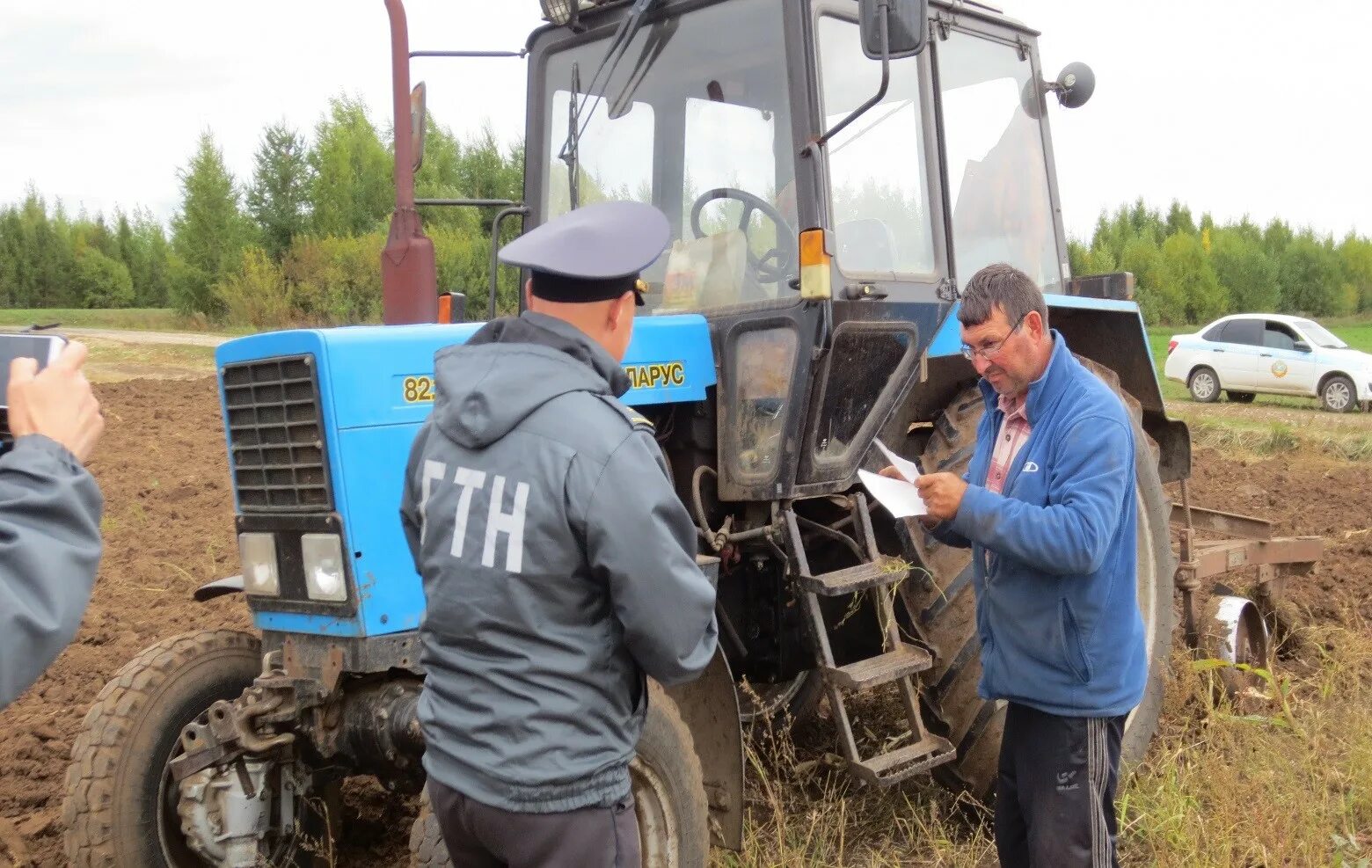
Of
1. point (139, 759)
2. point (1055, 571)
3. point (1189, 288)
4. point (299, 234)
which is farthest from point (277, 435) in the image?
point (1189, 288)

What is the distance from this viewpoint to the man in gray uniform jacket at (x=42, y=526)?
1.30 m

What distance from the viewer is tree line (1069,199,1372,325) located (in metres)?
37.2

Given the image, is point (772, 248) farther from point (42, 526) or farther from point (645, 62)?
point (42, 526)

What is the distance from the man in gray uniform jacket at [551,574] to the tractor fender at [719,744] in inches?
49.9

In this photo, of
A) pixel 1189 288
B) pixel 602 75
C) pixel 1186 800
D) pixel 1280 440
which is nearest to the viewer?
pixel 1186 800

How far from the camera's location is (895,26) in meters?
2.94

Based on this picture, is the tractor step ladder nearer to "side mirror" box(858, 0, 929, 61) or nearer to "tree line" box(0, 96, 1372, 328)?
"side mirror" box(858, 0, 929, 61)

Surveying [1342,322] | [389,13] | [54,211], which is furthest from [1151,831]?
[54,211]

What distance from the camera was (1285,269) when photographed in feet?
129

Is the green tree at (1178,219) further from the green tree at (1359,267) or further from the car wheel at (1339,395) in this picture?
the car wheel at (1339,395)

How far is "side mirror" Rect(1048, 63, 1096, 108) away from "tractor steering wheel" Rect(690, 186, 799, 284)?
157 centimetres

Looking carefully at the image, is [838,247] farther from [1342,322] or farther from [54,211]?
[54,211]

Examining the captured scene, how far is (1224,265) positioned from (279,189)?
28.2m

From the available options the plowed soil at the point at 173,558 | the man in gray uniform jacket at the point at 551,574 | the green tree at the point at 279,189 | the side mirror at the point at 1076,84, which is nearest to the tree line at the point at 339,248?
the green tree at the point at 279,189
